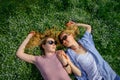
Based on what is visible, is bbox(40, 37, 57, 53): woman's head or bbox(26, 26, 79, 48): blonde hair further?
bbox(26, 26, 79, 48): blonde hair

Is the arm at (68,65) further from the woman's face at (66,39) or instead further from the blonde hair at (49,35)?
the blonde hair at (49,35)

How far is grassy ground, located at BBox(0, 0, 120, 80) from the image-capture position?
380 inches

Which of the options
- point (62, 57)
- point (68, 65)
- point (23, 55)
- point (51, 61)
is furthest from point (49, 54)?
point (23, 55)

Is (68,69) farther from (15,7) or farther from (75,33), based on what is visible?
(15,7)

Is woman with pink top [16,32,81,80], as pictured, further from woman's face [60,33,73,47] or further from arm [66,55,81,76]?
woman's face [60,33,73,47]

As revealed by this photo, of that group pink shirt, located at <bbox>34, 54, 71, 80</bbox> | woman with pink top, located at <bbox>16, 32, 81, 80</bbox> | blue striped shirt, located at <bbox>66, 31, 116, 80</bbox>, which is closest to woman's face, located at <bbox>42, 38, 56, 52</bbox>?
woman with pink top, located at <bbox>16, 32, 81, 80</bbox>

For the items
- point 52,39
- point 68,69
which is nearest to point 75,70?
point 68,69

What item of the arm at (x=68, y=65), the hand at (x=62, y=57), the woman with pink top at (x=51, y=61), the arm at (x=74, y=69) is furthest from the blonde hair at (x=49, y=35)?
the arm at (x=74, y=69)

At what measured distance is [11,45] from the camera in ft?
32.4

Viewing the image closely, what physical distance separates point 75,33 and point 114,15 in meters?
1.35

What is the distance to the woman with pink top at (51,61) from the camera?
30.3ft

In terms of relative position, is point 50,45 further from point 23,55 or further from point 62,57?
point 23,55

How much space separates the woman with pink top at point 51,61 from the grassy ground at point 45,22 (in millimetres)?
220

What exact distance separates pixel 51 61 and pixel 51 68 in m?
0.20
